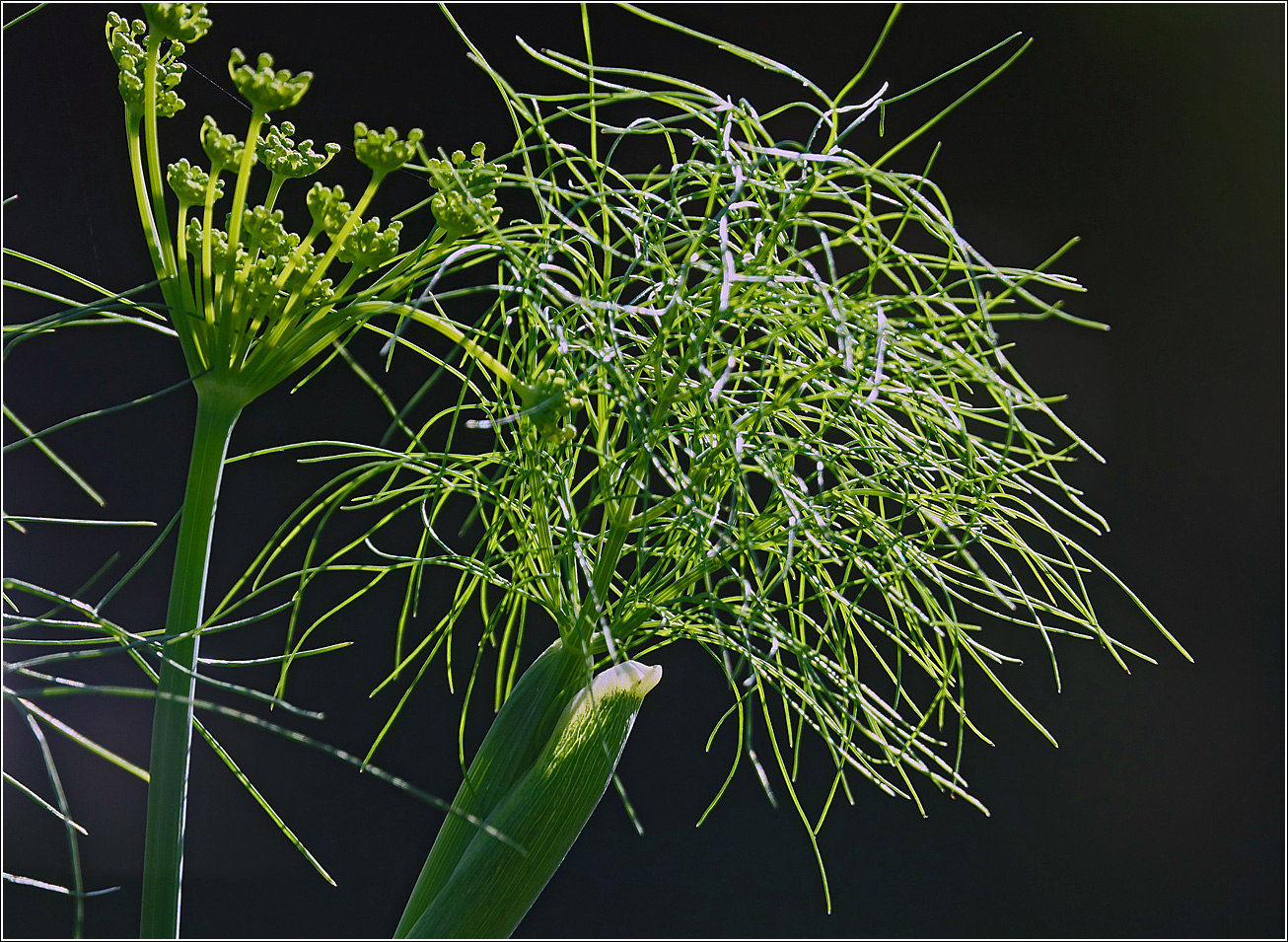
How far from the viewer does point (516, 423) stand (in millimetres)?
222

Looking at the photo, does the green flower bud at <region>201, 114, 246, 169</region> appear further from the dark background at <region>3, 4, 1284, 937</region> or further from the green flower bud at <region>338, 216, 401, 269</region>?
the dark background at <region>3, 4, 1284, 937</region>

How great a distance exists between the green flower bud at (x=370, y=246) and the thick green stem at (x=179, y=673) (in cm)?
4

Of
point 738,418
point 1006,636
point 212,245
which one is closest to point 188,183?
point 212,245

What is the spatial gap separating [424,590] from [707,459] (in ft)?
2.19

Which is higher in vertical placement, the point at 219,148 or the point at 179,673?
the point at 219,148

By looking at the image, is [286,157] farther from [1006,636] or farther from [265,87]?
[1006,636]

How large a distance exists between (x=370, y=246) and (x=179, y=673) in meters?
0.10

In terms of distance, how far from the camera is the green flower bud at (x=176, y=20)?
18 centimetres

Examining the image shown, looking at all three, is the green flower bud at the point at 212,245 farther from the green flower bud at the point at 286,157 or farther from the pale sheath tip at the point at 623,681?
the pale sheath tip at the point at 623,681

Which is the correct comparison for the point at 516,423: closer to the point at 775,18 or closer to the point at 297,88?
the point at 297,88

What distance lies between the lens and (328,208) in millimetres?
189

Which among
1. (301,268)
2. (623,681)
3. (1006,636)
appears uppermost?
(301,268)

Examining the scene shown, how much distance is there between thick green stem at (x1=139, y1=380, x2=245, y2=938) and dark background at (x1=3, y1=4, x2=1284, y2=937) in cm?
62

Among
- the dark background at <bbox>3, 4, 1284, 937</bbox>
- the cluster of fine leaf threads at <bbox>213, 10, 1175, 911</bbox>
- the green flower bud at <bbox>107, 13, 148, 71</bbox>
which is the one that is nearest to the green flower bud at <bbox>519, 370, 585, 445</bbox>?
the cluster of fine leaf threads at <bbox>213, 10, 1175, 911</bbox>
